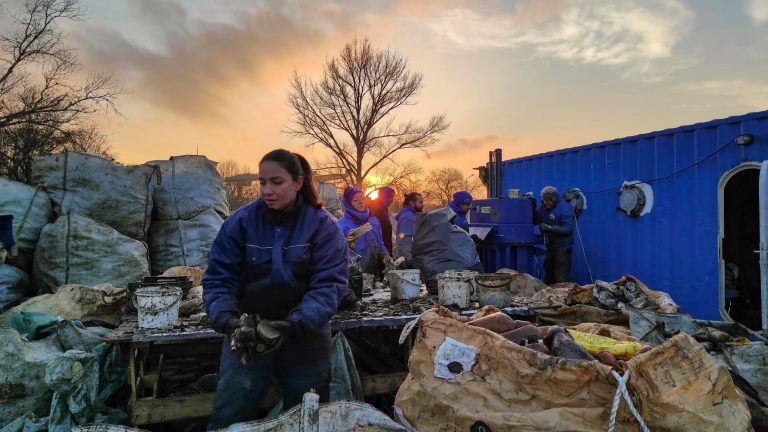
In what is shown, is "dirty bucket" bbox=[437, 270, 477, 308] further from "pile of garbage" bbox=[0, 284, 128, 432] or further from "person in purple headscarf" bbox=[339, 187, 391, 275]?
"pile of garbage" bbox=[0, 284, 128, 432]

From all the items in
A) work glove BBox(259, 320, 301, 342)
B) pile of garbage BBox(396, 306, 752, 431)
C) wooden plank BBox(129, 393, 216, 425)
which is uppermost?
work glove BBox(259, 320, 301, 342)

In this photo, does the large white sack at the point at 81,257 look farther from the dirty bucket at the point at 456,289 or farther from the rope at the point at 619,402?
the rope at the point at 619,402

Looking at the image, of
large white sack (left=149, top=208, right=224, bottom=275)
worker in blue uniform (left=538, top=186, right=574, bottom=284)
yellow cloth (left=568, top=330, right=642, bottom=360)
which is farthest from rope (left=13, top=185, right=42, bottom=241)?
worker in blue uniform (left=538, top=186, right=574, bottom=284)

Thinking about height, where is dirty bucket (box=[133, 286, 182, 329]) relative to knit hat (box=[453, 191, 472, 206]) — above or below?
below

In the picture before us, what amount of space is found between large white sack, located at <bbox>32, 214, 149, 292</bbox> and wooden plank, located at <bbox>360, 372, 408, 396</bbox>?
3.15 meters

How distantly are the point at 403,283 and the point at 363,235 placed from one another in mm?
1503

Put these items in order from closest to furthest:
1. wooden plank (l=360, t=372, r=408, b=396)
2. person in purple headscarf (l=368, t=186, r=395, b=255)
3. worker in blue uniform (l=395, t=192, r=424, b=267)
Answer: wooden plank (l=360, t=372, r=408, b=396) < worker in blue uniform (l=395, t=192, r=424, b=267) < person in purple headscarf (l=368, t=186, r=395, b=255)

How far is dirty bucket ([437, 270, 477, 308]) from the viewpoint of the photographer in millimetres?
3216

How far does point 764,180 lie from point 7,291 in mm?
7572

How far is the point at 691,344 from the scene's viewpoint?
1.71m

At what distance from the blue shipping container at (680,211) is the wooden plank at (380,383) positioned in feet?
14.0

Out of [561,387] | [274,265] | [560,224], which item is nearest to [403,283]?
[274,265]

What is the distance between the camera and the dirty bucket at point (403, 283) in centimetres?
351

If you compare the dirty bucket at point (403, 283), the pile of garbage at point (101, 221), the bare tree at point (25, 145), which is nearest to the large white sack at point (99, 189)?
the pile of garbage at point (101, 221)
